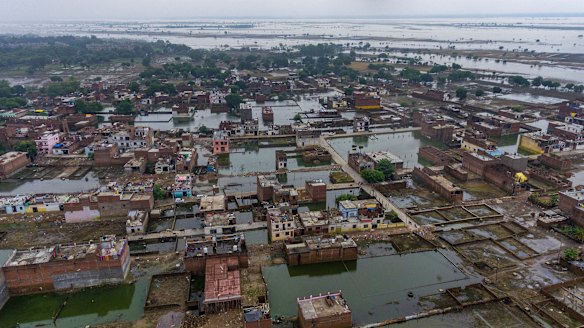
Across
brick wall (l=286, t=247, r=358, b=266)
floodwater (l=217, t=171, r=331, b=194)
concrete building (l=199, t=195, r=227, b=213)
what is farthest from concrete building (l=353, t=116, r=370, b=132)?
brick wall (l=286, t=247, r=358, b=266)

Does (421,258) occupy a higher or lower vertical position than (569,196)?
lower

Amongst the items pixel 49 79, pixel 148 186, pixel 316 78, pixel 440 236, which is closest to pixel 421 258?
pixel 440 236

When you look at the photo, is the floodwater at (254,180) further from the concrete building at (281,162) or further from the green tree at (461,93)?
the green tree at (461,93)

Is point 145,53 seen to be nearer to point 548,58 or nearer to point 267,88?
point 267,88

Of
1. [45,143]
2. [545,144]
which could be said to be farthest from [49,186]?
[545,144]

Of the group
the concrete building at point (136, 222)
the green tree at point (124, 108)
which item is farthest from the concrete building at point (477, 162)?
the green tree at point (124, 108)

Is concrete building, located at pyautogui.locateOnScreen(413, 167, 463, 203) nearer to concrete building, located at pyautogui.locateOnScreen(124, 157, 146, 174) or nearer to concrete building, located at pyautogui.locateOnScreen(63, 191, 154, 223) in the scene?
concrete building, located at pyautogui.locateOnScreen(63, 191, 154, 223)
